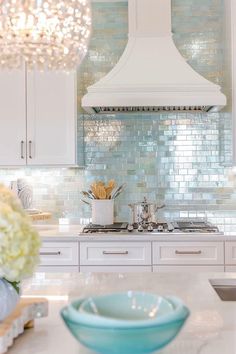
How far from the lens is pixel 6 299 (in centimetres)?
114

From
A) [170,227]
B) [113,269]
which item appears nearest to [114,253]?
[113,269]

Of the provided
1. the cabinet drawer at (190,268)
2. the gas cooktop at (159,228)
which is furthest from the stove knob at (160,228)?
the cabinet drawer at (190,268)

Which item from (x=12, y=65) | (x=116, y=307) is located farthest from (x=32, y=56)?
(x=116, y=307)

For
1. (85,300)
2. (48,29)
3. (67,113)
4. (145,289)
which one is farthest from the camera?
(67,113)

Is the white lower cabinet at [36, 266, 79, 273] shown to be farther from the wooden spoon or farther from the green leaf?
the green leaf

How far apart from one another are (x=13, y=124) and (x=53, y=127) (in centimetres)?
30

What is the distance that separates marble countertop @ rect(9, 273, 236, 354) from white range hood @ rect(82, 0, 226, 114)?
1660mm

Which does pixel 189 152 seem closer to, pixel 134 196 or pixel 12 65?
pixel 134 196

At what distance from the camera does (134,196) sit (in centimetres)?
395

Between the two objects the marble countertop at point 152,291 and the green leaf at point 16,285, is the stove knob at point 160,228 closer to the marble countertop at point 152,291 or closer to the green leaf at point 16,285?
the marble countertop at point 152,291

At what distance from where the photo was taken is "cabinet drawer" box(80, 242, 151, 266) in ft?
10.6

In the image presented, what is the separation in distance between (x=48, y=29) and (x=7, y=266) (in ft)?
4.04

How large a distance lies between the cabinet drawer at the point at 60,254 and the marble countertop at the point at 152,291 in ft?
4.17

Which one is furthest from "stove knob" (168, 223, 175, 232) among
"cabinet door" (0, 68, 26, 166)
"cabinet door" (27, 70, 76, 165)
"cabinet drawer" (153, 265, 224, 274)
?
"cabinet door" (0, 68, 26, 166)
